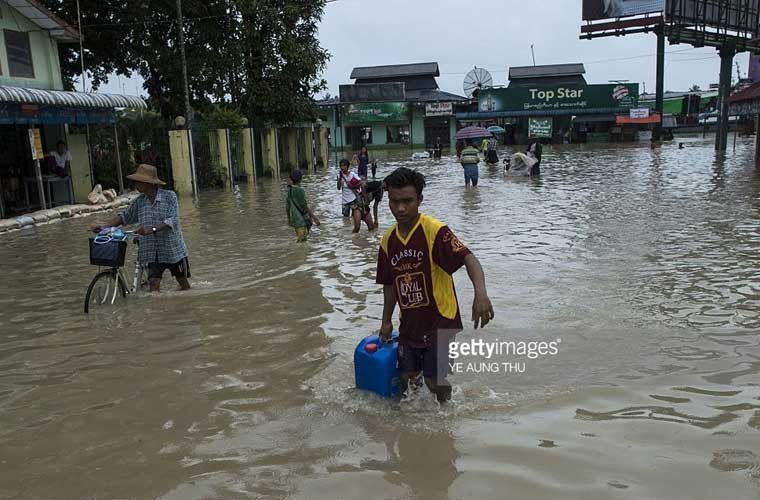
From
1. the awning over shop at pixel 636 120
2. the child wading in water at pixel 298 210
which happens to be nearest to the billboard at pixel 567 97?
the awning over shop at pixel 636 120

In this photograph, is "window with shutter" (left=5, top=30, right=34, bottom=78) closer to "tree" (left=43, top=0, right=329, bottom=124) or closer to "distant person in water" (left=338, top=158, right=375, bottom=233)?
"tree" (left=43, top=0, right=329, bottom=124)

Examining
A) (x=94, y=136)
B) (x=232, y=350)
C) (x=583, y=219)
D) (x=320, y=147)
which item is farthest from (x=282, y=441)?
(x=320, y=147)

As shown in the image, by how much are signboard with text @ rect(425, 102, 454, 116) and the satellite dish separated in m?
3.72

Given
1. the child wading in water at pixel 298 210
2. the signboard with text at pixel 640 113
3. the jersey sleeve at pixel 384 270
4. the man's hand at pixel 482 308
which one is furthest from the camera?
the signboard with text at pixel 640 113

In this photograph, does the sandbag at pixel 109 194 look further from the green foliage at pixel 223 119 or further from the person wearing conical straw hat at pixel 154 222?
the person wearing conical straw hat at pixel 154 222

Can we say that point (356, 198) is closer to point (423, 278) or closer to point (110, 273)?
point (110, 273)

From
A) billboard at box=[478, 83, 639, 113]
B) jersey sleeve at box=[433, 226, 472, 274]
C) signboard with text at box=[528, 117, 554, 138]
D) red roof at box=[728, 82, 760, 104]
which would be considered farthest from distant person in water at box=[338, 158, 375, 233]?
signboard with text at box=[528, 117, 554, 138]

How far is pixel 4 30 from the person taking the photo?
55.4 ft

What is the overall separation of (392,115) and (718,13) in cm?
2770

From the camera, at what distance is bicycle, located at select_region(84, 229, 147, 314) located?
22.7ft

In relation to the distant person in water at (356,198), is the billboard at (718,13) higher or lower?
higher

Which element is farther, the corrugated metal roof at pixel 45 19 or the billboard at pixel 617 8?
the billboard at pixel 617 8

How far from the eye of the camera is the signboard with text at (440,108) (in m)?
54.6

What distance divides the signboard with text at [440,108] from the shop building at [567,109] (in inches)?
42.6
